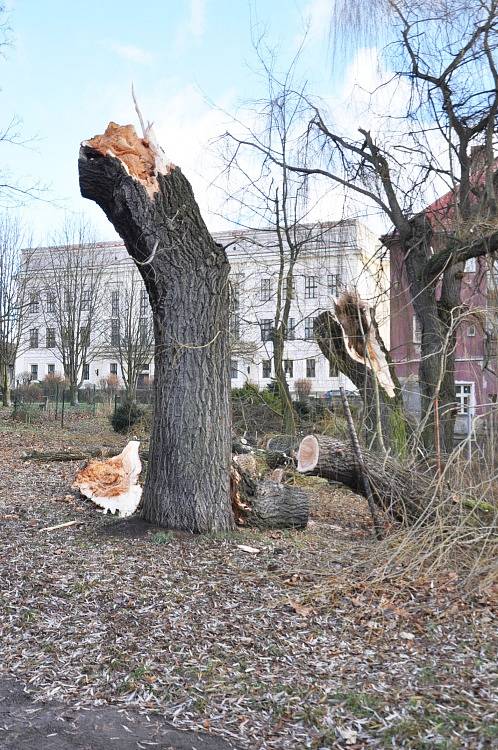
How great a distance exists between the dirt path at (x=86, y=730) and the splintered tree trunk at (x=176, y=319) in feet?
9.41

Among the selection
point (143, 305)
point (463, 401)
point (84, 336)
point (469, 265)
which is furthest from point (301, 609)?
point (84, 336)

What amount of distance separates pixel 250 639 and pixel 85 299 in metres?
29.4

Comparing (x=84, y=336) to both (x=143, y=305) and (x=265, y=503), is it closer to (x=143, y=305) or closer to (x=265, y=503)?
(x=143, y=305)

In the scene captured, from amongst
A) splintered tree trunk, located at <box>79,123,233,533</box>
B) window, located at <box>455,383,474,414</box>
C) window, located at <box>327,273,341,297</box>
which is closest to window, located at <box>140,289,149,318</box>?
window, located at <box>455,383,474,414</box>

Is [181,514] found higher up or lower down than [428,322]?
lower down

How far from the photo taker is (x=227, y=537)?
6176 millimetres

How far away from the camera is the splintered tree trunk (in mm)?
6250

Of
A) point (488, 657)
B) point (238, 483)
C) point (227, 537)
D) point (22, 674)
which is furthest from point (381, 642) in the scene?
point (238, 483)

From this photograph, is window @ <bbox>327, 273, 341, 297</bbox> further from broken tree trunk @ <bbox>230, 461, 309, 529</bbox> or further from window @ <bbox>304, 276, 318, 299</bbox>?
broken tree trunk @ <bbox>230, 461, 309, 529</bbox>

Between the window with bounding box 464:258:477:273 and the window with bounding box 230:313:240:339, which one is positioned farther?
the window with bounding box 464:258:477:273

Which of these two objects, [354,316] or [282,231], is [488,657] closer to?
[354,316]

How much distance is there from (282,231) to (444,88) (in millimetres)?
4707

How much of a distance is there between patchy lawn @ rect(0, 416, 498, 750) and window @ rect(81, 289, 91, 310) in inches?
1041

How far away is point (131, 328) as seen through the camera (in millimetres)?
31672
